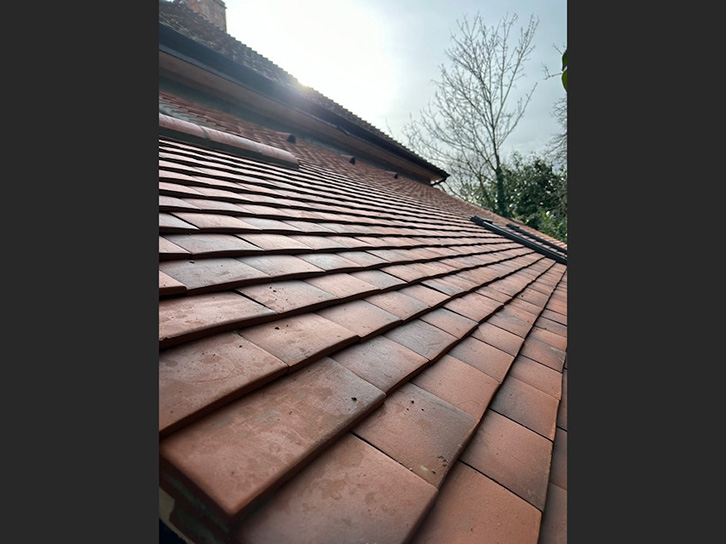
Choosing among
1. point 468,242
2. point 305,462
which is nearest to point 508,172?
point 468,242

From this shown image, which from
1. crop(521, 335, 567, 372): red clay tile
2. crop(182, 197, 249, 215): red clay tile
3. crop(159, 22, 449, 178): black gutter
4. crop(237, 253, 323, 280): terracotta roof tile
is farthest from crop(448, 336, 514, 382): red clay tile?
crop(159, 22, 449, 178): black gutter

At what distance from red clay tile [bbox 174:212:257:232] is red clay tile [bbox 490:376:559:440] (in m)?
1.21

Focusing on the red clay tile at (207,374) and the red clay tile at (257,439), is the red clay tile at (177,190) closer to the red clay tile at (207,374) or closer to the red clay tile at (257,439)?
the red clay tile at (207,374)

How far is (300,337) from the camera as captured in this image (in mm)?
996

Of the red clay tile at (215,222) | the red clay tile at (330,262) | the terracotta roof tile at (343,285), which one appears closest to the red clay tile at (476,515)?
the terracotta roof tile at (343,285)

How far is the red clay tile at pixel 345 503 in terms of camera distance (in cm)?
54

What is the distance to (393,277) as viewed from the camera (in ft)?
5.95

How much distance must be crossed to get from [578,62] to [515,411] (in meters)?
1.02

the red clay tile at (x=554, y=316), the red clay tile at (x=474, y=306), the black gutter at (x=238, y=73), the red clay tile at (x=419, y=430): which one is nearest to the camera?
the red clay tile at (x=419, y=430)

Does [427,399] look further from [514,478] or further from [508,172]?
[508,172]

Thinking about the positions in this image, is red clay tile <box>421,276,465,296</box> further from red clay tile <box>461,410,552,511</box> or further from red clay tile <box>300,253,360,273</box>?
red clay tile <box>461,410,552,511</box>

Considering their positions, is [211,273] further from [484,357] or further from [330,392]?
[484,357]

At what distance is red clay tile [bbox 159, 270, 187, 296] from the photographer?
893 millimetres

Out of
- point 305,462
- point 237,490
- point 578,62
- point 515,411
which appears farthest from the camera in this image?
point 515,411
